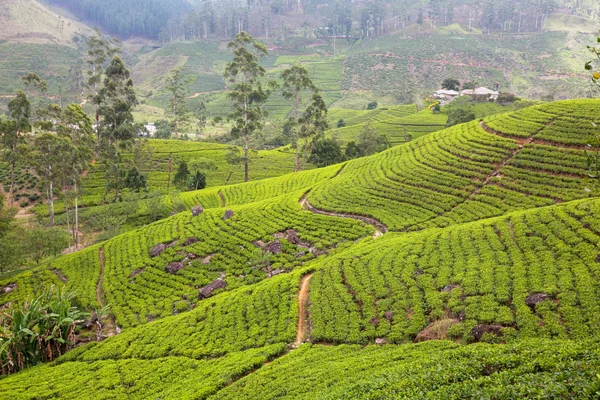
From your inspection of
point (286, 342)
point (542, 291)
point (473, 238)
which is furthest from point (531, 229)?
point (286, 342)

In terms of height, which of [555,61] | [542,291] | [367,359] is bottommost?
[367,359]

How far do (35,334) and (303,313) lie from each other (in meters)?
15.9

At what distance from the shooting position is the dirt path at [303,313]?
20.5 metres

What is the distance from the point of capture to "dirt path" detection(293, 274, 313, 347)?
20.5 metres

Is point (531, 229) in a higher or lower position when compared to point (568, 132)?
lower

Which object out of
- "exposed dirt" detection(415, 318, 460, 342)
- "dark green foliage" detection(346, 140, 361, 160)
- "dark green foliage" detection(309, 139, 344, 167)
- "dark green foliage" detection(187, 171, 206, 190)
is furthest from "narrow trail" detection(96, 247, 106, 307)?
"dark green foliage" detection(346, 140, 361, 160)

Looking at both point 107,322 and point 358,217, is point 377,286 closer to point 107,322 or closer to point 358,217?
point 358,217

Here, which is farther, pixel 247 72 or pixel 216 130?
pixel 216 130

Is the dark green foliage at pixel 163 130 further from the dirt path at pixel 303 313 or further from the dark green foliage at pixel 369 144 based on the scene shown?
the dirt path at pixel 303 313

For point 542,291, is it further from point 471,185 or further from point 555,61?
point 555,61

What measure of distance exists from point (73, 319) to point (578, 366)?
26.2 meters

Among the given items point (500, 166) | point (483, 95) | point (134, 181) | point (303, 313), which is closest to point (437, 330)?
point (303, 313)

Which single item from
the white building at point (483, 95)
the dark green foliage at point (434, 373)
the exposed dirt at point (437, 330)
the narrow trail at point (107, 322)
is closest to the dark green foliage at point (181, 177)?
the narrow trail at point (107, 322)

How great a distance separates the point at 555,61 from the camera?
5502 inches
